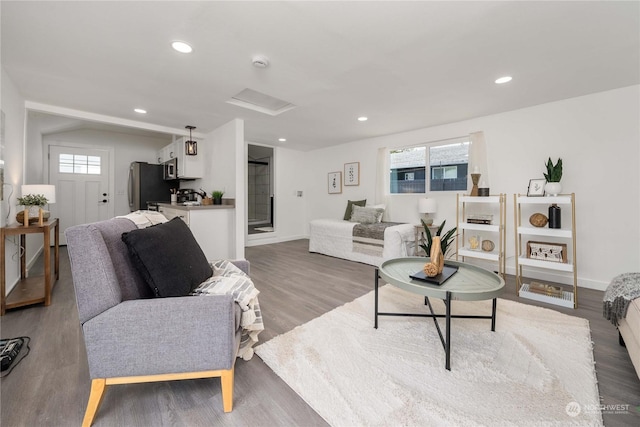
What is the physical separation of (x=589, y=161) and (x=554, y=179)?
54 centimetres

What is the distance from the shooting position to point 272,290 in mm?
2904

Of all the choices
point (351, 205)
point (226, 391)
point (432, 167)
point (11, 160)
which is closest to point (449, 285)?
point (226, 391)

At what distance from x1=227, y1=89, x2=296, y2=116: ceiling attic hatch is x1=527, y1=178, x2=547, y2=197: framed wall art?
10.2ft

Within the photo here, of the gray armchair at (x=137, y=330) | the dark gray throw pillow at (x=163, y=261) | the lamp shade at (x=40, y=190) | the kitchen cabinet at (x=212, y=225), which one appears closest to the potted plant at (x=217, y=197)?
the kitchen cabinet at (x=212, y=225)

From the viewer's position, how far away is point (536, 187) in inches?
120

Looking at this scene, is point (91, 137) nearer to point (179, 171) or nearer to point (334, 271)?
point (179, 171)

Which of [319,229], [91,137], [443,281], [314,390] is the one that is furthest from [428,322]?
[91,137]

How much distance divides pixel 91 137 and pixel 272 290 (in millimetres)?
5387

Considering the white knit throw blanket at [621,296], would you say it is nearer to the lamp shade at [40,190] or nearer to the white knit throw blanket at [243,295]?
the white knit throw blanket at [243,295]

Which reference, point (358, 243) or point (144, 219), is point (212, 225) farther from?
point (358, 243)

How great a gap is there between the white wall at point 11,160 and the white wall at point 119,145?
8.07 feet

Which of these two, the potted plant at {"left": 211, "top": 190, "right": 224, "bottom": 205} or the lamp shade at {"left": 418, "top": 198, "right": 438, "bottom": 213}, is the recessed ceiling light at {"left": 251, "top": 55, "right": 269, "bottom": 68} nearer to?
the potted plant at {"left": 211, "top": 190, "right": 224, "bottom": 205}

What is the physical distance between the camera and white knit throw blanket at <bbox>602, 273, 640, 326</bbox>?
1.58 m

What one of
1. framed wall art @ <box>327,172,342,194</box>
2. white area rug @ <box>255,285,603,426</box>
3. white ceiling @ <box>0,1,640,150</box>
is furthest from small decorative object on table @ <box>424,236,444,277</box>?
framed wall art @ <box>327,172,342,194</box>
